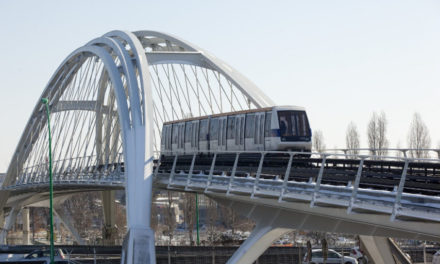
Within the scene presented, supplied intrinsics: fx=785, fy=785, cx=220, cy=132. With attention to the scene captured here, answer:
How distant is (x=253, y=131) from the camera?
37719 mm

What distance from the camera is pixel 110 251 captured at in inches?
1984

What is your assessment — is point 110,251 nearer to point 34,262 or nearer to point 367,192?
point 34,262

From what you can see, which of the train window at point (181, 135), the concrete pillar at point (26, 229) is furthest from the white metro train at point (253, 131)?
the concrete pillar at point (26, 229)

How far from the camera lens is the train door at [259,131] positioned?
3681cm

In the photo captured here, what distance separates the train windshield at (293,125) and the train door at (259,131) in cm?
Result: 122

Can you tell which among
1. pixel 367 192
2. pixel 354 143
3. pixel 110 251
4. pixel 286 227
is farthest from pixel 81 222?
pixel 367 192

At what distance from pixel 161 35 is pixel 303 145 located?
14817mm

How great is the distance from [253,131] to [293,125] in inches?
92.3

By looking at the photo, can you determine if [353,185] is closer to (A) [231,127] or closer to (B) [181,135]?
(A) [231,127]

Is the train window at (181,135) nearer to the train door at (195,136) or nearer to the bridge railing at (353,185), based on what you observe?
the train door at (195,136)

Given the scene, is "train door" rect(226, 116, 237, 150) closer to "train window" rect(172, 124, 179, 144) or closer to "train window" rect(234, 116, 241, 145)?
"train window" rect(234, 116, 241, 145)

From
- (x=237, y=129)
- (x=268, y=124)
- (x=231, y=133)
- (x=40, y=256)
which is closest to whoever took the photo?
(x=40, y=256)

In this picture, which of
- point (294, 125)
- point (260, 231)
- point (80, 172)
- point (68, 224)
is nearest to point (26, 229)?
point (68, 224)

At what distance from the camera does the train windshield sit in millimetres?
35969
